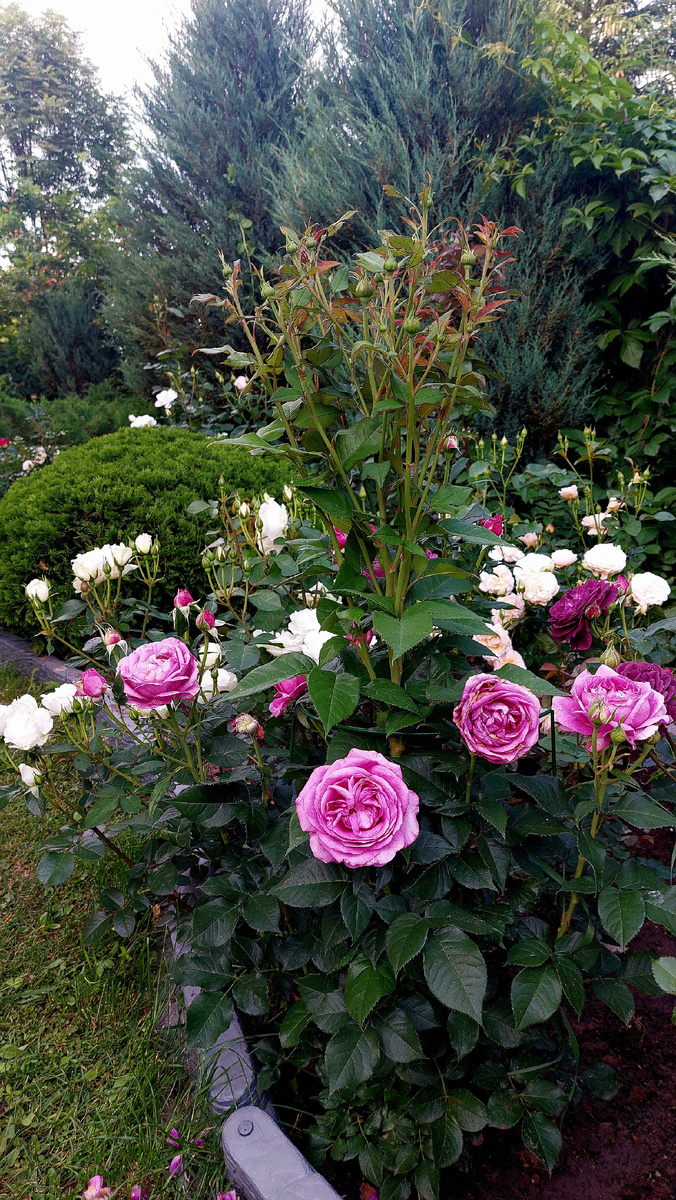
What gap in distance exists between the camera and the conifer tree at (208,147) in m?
5.39

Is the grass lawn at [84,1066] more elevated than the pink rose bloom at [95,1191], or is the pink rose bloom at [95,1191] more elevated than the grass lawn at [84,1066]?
the pink rose bloom at [95,1191]

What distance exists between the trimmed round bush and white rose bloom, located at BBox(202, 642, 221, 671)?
1609mm

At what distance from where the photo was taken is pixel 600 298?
3609 millimetres

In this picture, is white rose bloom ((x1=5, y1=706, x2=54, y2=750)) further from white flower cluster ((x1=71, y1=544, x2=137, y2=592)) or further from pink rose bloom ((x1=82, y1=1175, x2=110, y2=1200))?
pink rose bloom ((x1=82, y1=1175, x2=110, y2=1200))

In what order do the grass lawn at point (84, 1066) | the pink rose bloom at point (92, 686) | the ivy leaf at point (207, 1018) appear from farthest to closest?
the pink rose bloom at point (92, 686) < the grass lawn at point (84, 1066) < the ivy leaf at point (207, 1018)

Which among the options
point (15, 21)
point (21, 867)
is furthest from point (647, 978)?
point (15, 21)

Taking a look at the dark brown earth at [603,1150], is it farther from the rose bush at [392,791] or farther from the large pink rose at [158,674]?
the large pink rose at [158,674]

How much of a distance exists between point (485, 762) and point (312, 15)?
24.3 ft

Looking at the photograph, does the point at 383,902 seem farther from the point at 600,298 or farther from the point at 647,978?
the point at 600,298

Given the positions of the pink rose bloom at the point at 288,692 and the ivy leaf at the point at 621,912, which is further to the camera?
the pink rose bloom at the point at 288,692

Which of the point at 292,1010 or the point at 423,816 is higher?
the point at 423,816

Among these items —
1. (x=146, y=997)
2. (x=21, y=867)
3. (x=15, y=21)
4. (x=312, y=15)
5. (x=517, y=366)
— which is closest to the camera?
(x=146, y=997)

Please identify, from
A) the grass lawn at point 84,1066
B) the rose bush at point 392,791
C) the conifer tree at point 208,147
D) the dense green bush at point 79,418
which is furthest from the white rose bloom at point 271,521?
the dense green bush at point 79,418

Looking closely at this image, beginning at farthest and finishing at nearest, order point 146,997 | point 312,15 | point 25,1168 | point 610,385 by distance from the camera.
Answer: point 312,15, point 610,385, point 146,997, point 25,1168
